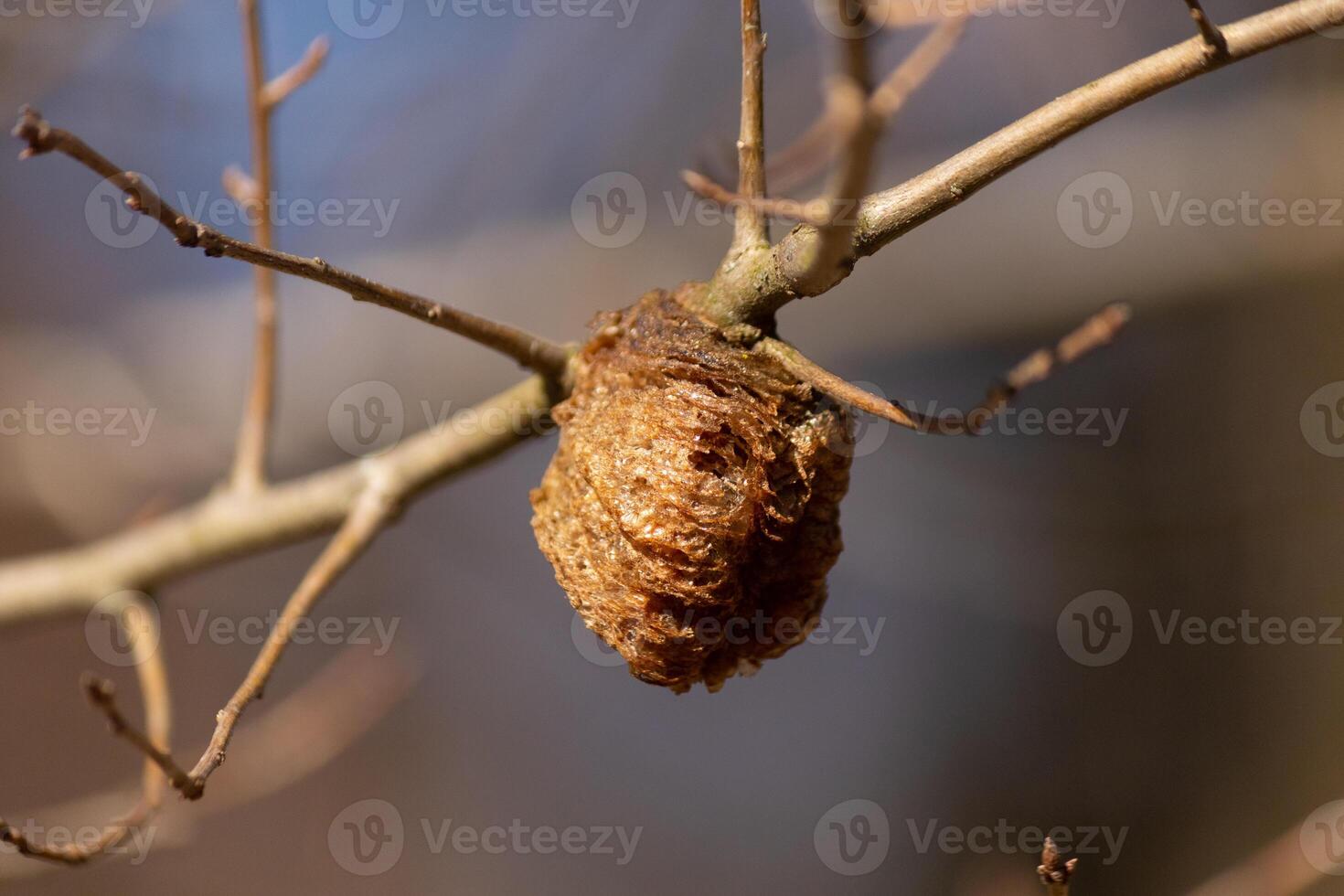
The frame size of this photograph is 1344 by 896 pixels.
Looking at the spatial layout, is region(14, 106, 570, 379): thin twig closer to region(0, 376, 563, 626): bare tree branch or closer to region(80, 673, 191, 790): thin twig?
region(0, 376, 563, 626): bare tree branch

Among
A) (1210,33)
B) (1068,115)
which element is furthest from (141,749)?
(1210,33)

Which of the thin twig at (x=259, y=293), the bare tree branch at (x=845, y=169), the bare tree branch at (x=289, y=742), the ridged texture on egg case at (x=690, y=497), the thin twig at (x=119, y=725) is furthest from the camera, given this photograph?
the bare tree branch at (x=289, y=742)

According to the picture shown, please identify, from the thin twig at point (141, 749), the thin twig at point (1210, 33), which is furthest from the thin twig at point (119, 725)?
the thin twig at point (1210, 33)

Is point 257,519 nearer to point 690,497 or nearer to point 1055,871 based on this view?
point 690,497

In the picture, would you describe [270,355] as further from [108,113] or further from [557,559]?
[108,113]

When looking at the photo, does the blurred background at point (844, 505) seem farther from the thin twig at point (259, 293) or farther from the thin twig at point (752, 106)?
the thin twig at point (752, 106)

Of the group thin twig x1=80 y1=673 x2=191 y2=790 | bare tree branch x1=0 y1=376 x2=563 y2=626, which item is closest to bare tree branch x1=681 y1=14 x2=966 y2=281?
bare tree branch x1=0 y1=376 x2=563 y2=626
